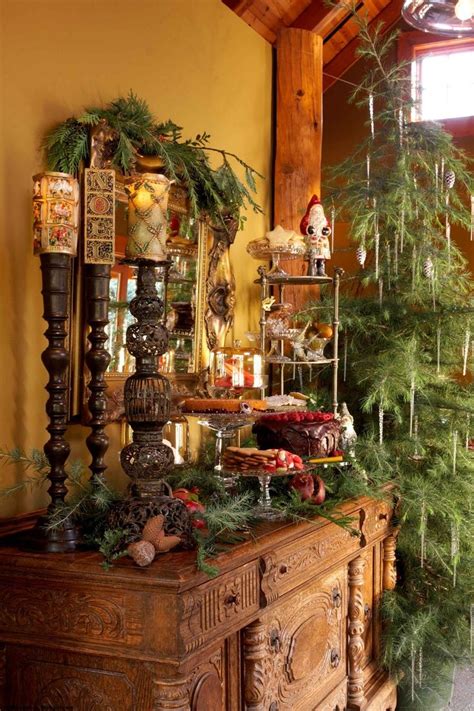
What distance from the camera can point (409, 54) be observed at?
20.4 feet

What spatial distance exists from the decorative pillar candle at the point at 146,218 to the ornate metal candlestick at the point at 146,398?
3 cm

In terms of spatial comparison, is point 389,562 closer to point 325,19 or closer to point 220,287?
point 220,287

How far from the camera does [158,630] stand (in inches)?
85.0

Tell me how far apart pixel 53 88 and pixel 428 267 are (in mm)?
2156

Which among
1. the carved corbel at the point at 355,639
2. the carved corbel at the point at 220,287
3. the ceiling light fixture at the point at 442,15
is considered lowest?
the carved corbel at the point at 355,639

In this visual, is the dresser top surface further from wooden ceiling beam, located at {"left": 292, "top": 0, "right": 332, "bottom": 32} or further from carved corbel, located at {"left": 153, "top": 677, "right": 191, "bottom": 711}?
wooden ceiling beam, located at {"left": 292, "top": 0, "right": 332, "bottom": 32}

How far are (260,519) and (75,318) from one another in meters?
0.89

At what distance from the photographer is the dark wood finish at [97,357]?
2.83 meters

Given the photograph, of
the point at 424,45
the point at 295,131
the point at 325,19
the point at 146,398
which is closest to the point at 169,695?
the point at 146,398

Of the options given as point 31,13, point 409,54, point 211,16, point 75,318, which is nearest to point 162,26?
point 211,16

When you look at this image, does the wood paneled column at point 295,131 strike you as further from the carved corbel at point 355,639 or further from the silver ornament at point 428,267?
the carved corbel at point 355,639

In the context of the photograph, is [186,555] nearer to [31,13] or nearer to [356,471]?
[356,471]

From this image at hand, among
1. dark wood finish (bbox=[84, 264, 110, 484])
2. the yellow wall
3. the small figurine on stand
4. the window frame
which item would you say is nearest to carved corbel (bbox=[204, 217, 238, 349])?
the yellow wall

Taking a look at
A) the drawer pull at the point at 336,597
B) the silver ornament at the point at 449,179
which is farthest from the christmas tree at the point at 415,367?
the drawer pull at the point at 336,597
